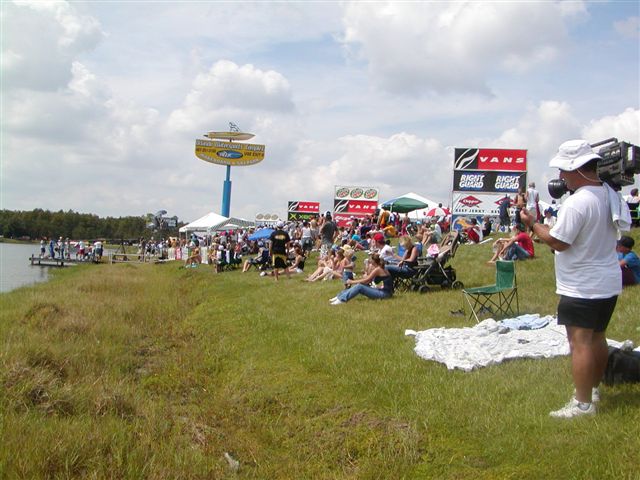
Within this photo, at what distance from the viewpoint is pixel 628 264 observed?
9.93 m

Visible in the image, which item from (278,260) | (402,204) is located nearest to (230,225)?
(402,204)

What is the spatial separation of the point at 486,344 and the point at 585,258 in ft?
9.05

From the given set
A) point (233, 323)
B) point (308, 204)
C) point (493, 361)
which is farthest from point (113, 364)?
point (308, 204)

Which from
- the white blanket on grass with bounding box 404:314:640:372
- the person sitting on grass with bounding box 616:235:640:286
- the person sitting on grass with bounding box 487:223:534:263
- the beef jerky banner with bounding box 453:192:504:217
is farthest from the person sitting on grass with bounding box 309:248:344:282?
the beef jerky banner with bounding box 453:192:504:217

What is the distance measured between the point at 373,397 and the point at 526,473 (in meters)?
2.01

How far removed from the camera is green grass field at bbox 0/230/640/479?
421cm

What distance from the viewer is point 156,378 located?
852 cm

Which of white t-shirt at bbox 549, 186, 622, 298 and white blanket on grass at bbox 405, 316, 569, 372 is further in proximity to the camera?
white blanket on grass at bbox 405, 316, 569, 372

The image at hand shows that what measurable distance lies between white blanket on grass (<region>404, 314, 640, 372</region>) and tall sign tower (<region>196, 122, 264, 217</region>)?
43.5m

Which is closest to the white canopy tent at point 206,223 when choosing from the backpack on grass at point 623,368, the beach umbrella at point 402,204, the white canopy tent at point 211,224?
the white canopy tent at point 211,224

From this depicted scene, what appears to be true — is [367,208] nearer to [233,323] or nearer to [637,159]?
[233,323]

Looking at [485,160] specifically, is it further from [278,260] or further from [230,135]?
[230,135]

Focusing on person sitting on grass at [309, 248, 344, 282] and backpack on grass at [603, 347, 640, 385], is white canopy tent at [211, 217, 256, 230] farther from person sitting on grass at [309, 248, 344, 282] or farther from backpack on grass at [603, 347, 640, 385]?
backpack on grass at [603, 347, 640, 385]

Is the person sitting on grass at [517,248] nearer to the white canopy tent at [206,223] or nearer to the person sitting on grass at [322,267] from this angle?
the person sitting on grass at [322,267]
